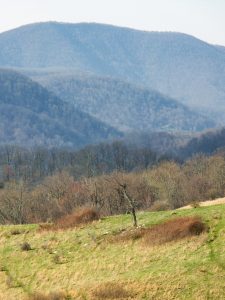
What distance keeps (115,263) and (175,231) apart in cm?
518

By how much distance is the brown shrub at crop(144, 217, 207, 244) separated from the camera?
124 feet

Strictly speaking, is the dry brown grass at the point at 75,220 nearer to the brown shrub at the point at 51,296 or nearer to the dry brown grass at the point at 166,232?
the dry brown grass at the point at 166,232

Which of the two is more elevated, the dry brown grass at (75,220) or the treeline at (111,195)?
the dry brown grass at (75,220)

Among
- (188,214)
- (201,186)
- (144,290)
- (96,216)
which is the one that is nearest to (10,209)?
(201,186)

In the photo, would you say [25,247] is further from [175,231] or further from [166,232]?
[175,231]

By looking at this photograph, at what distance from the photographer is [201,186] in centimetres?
14950

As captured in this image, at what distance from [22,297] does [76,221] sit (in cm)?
1467

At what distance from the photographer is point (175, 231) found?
38375mm

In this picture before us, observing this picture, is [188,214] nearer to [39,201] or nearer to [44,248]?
[44,248]

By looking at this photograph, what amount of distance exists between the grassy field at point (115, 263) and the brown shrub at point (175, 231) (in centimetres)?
62

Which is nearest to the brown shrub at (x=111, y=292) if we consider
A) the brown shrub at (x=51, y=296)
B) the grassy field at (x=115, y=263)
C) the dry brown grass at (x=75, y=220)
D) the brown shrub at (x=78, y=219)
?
the grassy field at (x=115, y=263)

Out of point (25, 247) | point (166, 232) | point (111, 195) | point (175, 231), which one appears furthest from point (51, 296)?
point (111, 195)

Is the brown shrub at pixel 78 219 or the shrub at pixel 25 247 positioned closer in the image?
the shrub at pixel 25 247

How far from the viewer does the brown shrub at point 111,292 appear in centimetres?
3020
